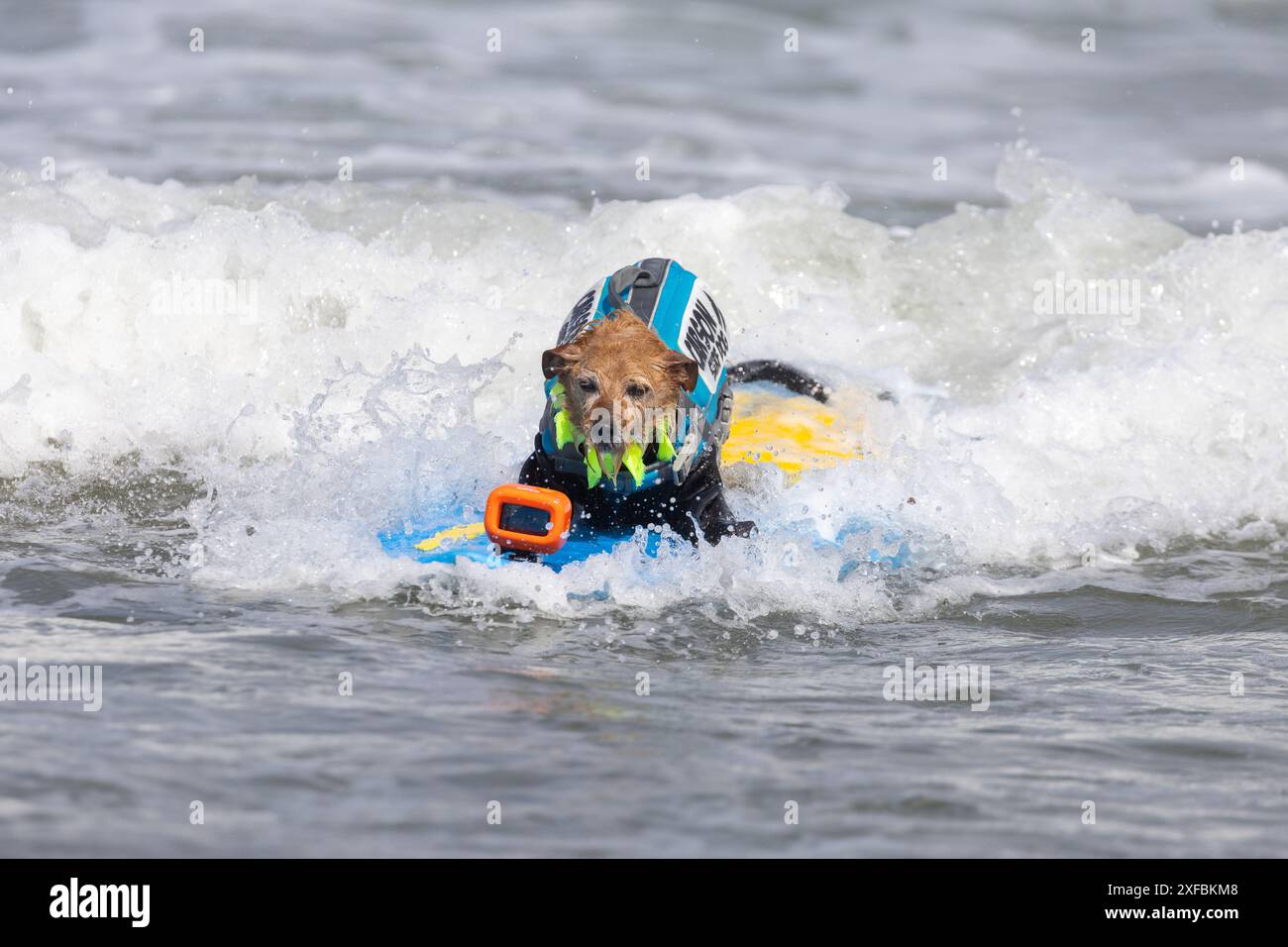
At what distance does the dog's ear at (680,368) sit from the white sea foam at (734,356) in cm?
67

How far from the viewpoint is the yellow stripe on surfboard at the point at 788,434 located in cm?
734

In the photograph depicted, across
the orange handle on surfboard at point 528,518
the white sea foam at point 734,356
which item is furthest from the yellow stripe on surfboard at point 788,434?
the orange handle on surfboard at point 528,518

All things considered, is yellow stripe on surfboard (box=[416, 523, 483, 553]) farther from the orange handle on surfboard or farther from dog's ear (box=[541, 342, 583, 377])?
dog's ear (box=[541, 342, 583, 377])

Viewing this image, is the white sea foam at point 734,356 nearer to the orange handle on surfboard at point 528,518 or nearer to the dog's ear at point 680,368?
the orange handle on surfboard at point 528,518

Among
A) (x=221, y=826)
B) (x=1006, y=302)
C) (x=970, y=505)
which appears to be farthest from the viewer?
(x=1006, y=302)

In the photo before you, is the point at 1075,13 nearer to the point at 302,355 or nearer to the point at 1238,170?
the point at 1238,170

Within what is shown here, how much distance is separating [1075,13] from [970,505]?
14784 millimetres

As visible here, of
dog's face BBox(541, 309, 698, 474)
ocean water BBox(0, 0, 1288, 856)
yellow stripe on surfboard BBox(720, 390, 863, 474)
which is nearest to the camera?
ocean water BBox(0, 0, 1288, 856)

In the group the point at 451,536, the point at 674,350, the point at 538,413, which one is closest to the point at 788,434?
the point at 674,350

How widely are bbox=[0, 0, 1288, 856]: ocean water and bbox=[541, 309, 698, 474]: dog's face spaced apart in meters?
0.53

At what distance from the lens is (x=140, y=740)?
426 cm

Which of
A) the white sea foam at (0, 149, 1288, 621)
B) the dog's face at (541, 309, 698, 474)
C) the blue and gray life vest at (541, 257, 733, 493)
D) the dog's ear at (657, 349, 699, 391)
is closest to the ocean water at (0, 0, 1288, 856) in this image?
the white sea foam at (0, 149, 1288, 621)

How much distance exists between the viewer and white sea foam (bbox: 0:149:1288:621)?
22.3ft

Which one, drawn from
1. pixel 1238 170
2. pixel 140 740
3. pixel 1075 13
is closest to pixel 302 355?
pixel 140 740
